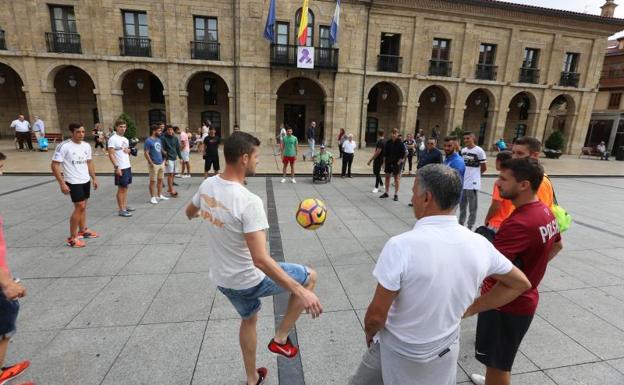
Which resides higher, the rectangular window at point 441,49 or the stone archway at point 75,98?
the rectangular window at point 441,49

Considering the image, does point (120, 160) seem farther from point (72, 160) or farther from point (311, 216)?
point (311, 216)

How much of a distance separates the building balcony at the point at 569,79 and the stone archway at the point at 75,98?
32945 mm

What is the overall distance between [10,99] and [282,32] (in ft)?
60.4

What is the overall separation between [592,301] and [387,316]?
369 centimetres

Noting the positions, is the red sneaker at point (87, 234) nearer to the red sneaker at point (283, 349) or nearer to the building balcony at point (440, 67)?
the red sneaker at point (283, 349)

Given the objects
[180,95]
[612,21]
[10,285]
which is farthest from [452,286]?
[612,21]

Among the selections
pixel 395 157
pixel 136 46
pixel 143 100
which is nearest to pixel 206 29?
pixel 136 46

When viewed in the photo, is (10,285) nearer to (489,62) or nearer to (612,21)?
(489,62)

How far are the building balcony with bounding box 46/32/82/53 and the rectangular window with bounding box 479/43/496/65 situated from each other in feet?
82.8

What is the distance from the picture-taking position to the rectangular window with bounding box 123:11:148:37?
17938 millimetres

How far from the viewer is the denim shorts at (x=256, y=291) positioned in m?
2.11

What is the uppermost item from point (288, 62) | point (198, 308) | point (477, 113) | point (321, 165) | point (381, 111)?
point (288, 62)

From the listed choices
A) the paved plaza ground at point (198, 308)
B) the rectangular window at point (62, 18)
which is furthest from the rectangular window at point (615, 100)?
the rectangular window at point (62, 18)

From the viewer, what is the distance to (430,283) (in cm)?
134
